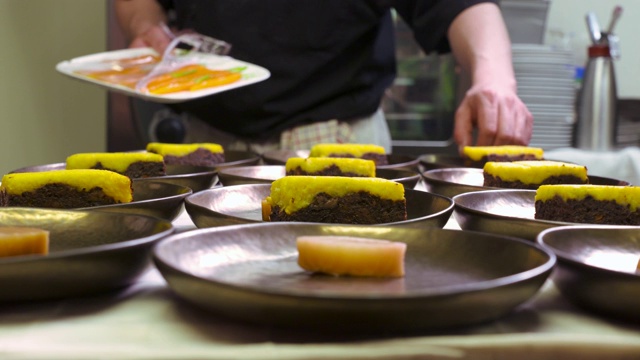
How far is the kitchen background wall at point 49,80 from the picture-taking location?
139 inches

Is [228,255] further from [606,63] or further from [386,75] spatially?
[606,63]

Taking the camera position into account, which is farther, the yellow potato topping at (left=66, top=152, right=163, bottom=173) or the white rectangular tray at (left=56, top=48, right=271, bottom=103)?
the white rectangular tray at (left=56, top=48, right=271, bottom=103)

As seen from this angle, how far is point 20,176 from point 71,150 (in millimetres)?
3110

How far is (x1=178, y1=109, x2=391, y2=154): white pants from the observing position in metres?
2.26

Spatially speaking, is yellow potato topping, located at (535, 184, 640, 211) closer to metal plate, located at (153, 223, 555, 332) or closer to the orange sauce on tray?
metal plate, located at (153, 223, 555, 332)

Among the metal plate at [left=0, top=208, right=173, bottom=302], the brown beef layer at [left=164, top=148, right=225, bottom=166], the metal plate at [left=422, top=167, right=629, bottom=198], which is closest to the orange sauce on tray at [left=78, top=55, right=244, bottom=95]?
the brown beef layer at [left=164, top=148, right=225, bottom=166]

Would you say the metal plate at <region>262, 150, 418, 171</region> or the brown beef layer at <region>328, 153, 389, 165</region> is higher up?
the brown beef layer at <region>328, 153, 389, 165</region>

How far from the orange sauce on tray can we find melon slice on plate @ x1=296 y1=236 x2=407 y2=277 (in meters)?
1.16

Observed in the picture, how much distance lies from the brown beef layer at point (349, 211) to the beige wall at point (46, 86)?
2848 mm

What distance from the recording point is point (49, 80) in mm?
3842

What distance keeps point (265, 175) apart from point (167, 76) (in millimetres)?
572

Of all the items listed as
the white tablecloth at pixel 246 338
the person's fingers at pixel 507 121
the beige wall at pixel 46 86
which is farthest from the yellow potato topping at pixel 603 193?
the beige wall at pixel 46 86

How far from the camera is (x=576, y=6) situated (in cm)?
433

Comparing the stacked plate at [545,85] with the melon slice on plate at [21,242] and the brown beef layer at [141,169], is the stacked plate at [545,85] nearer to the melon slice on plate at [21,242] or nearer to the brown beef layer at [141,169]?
the brown beef layer at [141,169]
